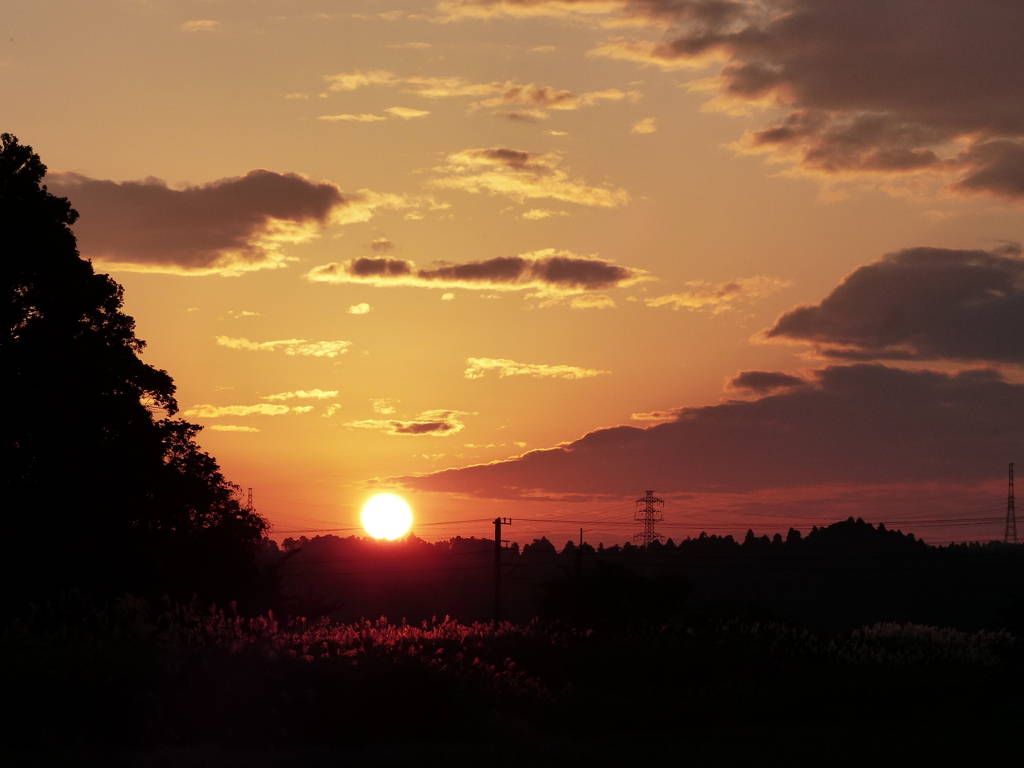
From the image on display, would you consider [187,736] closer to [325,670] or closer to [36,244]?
[325,670]

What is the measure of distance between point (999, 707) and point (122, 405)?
73.0 ft

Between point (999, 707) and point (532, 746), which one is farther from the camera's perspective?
point (999, 707)

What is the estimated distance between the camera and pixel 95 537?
2502cm

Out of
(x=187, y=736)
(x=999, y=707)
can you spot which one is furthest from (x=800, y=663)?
(x=187, y=736)

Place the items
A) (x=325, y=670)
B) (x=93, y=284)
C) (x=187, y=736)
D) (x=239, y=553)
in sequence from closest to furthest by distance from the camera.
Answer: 1. (x=187, y=736)
2. (x=325, y=670)
3. (x=93, y=284)
4. (x=239, y=553)

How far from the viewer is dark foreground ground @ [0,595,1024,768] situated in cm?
1455

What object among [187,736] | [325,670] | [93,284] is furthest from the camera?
[93,284]

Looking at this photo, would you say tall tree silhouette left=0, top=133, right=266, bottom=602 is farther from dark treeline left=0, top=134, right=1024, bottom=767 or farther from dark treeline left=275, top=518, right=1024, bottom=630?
dark treeline left=275, top=518, right=1024, bottom=630

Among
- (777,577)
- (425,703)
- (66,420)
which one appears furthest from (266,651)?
(777,577)

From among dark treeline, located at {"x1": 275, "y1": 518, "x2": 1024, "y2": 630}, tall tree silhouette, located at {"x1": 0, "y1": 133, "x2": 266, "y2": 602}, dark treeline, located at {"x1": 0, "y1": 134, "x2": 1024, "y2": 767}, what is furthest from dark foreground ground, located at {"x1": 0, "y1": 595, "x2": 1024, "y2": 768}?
dark treeline, located at {"x1": 275, "y1": 518, "x2": 1024, "y2": 630}

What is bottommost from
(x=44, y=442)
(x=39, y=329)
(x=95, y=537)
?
(x=95, y=537)

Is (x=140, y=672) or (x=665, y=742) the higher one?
(x=140, y=672)

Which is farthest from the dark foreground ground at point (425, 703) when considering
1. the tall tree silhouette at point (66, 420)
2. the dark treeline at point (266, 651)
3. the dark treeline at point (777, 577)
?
the dark treeline at point (777, 577)

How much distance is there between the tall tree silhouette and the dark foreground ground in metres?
1.78
